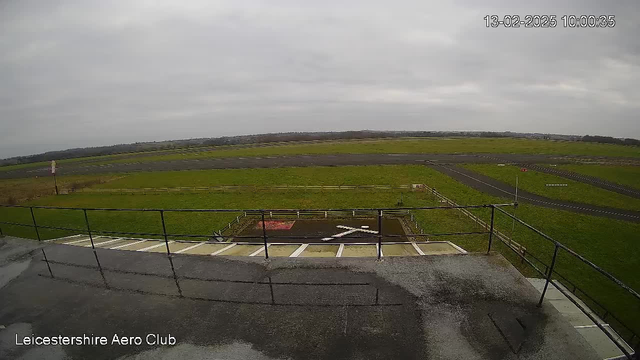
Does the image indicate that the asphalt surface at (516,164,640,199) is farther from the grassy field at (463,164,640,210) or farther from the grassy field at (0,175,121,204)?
the grassy field at (0,175,121,204)

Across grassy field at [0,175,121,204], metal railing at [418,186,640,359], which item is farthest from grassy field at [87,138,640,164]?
metal railing at [418,186,640,359]

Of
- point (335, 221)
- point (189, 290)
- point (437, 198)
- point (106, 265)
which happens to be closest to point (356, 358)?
point (189, 290)

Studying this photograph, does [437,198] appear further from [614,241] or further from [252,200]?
[252,200]

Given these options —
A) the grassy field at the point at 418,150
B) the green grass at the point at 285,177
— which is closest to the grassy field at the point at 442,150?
the grassy field at the point at 418,150

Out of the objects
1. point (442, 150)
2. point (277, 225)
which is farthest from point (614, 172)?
point (277, 225)

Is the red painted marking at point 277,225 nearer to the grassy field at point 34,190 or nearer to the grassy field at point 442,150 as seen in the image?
the grassy field at point 34,190

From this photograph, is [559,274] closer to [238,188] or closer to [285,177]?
[238,188]
